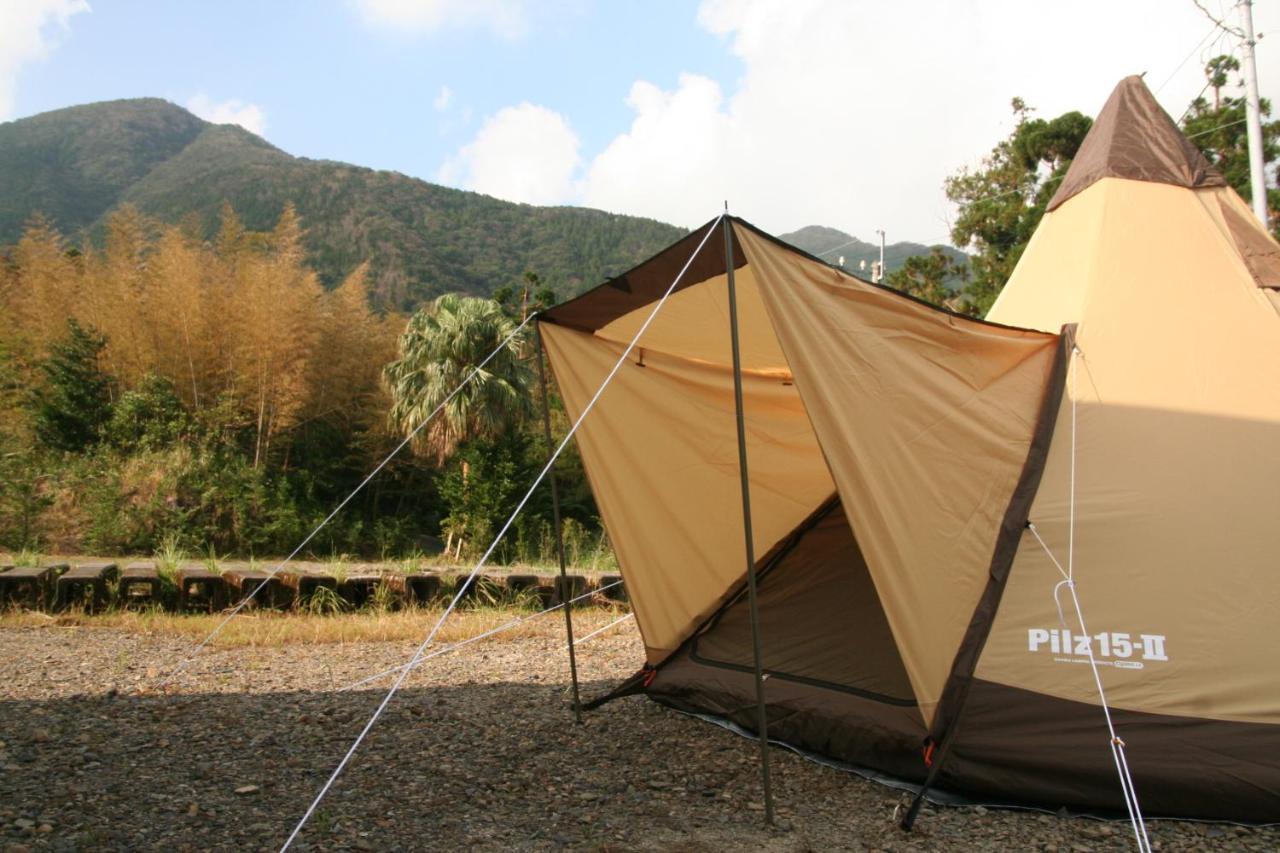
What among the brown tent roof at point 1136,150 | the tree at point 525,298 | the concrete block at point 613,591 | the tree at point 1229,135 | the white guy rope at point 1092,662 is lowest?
the concrete block at point 613,591

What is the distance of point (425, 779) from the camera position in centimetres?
305

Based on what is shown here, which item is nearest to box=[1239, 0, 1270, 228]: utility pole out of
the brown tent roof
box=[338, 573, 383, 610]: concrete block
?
the brown tent roof

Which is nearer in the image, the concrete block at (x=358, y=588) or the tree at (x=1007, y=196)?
the concrete block at (x=358, y=588)

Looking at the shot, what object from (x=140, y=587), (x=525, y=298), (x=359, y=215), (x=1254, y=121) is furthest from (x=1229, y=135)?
(x=359, y=215)

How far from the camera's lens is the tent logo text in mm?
2766

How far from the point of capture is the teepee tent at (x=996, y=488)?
2705 mm

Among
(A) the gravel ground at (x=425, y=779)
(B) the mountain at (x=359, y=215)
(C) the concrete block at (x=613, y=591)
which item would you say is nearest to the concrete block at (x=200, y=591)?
(A) the gravel ground at (x=425, y=779)

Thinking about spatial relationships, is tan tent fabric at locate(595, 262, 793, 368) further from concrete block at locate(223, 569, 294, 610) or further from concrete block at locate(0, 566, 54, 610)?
concrete block at locate(0, 566, 54, 610)

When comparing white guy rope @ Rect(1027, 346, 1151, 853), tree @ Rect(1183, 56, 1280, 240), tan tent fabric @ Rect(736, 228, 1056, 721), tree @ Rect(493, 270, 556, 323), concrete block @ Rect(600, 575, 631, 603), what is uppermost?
tree @ Rect(1183, 56, 1280, 240)

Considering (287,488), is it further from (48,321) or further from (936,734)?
(936,734)

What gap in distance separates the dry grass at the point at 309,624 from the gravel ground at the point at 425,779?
1282 mm

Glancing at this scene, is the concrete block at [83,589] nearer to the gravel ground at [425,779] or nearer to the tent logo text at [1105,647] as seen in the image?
the gravel ground at [425,779]

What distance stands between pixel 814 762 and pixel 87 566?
687 cm

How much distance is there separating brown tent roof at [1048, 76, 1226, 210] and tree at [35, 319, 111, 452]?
1406cm
